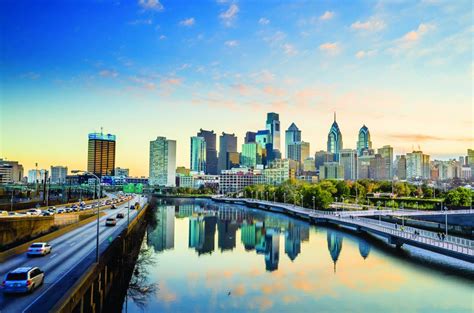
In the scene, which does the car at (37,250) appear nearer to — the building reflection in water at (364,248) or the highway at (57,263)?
the highway at (57,263)

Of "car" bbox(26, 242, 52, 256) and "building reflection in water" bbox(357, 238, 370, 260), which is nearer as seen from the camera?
"car" bbox(26, 242, 52, 256)

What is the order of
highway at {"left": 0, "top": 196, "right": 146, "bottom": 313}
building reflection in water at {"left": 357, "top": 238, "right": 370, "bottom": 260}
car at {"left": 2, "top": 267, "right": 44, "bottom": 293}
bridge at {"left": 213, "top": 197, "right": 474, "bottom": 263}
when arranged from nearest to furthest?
highway at {"left": 0, "top": 196, "right": 146, "bottom": 313}
car at {"left": 2, "top": 267, "right": 44, "bottom": 293}
bridge at {"left": 213, "top": 197, "right": 474, "bottom": 263}
building reflection in water at {"left": 357, "top": 238, "right": 370, "bottom": 260}

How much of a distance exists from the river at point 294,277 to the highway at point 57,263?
20.4ft

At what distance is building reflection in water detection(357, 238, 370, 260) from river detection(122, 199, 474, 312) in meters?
0.17

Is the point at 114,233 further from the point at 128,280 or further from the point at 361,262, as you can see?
the point at 361,262

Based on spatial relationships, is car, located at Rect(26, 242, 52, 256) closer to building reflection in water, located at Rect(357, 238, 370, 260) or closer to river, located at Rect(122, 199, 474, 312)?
river, located at Rect(122, 199, 474, 312)

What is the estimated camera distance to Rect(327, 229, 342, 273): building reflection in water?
62.7 meters

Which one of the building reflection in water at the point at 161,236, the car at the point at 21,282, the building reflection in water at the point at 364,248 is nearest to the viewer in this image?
the car at the point at 21,282

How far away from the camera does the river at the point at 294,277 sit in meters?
38.1

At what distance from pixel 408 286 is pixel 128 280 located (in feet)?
103

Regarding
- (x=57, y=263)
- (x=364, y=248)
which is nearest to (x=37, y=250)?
(x=57, y=263)

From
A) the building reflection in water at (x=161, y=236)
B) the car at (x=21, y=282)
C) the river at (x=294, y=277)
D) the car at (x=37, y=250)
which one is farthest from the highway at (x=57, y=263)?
the building reflection in water at (x=161, y=236)

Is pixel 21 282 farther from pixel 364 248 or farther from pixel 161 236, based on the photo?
pixel 161 236

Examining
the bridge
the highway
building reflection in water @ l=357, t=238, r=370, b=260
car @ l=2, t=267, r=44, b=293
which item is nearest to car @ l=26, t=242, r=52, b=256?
the highway
